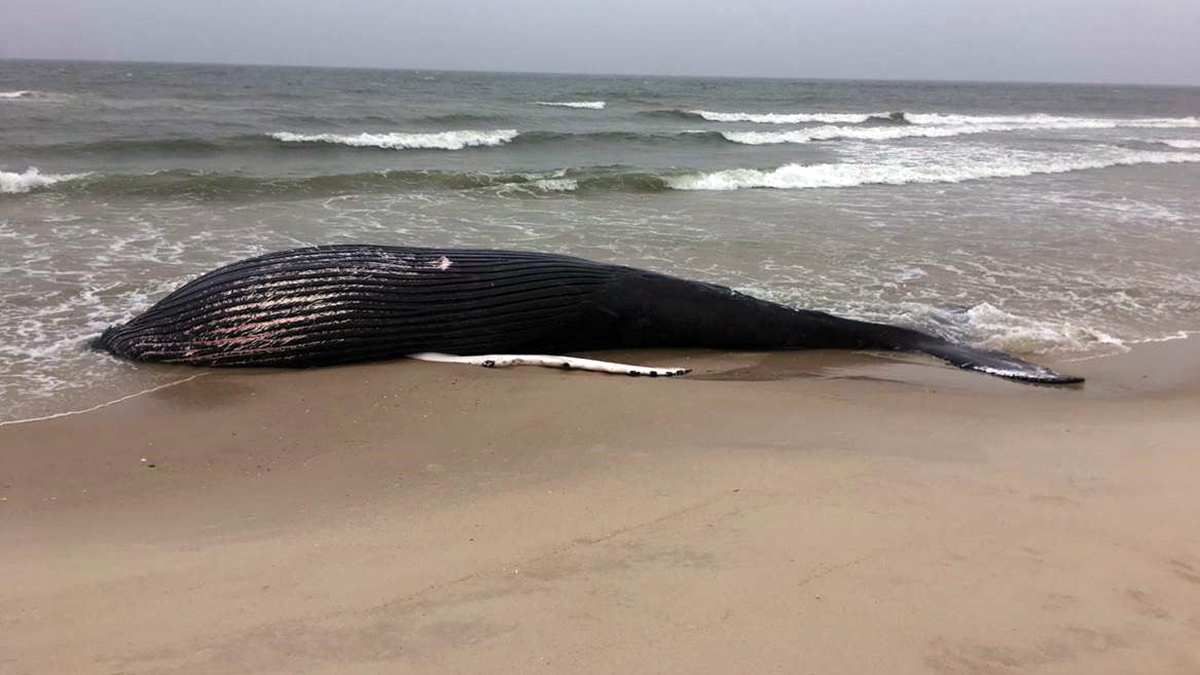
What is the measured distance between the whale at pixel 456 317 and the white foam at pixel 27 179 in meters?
10.1

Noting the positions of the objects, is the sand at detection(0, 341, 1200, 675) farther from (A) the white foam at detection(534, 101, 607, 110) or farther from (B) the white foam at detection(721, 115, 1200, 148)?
(A) the white foam at detection(534, 101, 607, 110)

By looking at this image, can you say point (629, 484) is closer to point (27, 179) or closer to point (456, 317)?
point (456, 317)

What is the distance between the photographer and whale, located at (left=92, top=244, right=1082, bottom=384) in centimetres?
→ 611

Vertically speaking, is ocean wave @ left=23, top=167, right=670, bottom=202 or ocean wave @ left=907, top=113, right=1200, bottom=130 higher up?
ocean wave @ left=907, top=113, right=1200, bottom=130

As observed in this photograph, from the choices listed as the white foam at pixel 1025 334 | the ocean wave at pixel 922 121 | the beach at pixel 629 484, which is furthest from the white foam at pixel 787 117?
the white foam at pixel 1025 334

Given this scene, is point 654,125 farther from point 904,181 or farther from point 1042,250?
point 1042,250

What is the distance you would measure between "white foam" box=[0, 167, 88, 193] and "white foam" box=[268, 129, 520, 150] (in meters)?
7.91

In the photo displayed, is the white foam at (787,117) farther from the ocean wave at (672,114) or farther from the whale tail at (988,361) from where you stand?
the whale tail at (988,361)

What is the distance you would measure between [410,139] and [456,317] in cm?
2153

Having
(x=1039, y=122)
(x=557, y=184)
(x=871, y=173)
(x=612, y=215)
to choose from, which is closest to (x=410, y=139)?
(x=557, y=184)

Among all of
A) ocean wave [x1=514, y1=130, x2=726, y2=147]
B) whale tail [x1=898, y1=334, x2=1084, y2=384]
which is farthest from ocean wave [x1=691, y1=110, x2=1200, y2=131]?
whale tail [x1=898, y1=334, x2=1084, y2=384]

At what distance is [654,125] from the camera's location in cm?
3672

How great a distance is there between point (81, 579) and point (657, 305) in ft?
14.3

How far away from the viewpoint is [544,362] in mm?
6211
